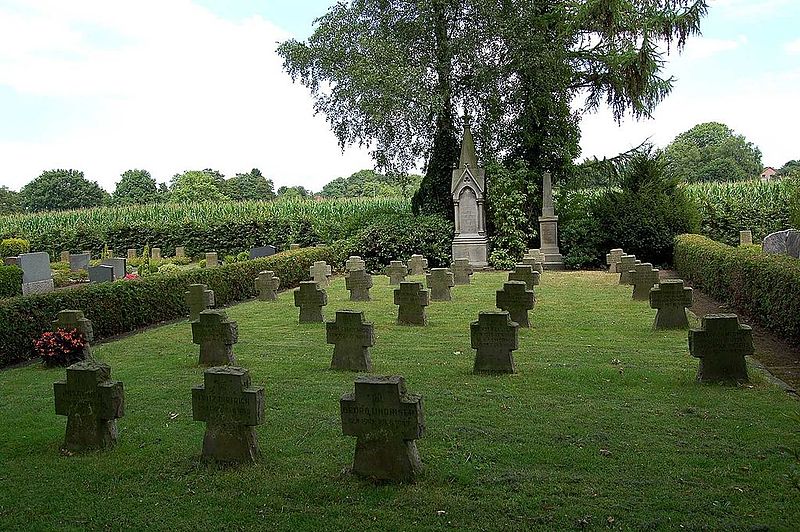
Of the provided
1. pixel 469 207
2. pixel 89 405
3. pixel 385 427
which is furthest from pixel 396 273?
pixel 385 427

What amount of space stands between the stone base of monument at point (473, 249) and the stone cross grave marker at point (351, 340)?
53.4ft

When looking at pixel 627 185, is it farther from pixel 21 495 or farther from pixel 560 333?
pixel 21 495

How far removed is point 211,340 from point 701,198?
25.1 meters

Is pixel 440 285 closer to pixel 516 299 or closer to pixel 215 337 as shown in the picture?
pixel 516 299

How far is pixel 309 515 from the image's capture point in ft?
16.2

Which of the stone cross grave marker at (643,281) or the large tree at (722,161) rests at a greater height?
the large tree at (722,161)

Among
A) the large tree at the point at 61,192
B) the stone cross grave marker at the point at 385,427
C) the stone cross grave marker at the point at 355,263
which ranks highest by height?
the large tree at the point at 61,192

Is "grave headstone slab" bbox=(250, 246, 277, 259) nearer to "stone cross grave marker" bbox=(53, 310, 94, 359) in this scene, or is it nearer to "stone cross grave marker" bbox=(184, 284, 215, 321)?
"stone cross grave marker" bbox=(184, 284, 215, 321)

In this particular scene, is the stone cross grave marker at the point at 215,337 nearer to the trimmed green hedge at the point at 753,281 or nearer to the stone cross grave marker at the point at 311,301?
the stone cross grave marker at the point at 311,301

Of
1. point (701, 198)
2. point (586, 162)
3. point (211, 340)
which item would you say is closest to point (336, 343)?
point (211, 340)

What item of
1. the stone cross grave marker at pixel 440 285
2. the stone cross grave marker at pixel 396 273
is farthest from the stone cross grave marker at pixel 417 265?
the stone cross grave marker at pixel 440 285

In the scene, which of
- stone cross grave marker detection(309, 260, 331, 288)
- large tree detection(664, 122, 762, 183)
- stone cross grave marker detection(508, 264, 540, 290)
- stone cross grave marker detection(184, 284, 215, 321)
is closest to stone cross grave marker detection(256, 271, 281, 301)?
→ stone cross grave marker detection(309, 260, 331, 288)

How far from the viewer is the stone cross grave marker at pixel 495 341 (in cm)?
884

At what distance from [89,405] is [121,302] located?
751 centimetres
